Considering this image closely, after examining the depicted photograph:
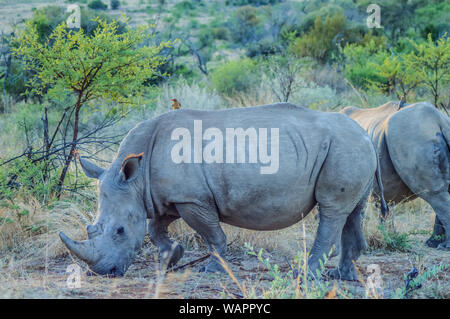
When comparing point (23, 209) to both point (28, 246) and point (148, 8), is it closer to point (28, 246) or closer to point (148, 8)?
point (28, 246)

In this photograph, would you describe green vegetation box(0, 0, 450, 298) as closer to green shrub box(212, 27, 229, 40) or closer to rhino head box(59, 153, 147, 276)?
rhino head box(59, 153, 147, 276)

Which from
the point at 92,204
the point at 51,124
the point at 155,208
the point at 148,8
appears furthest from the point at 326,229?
the point at 148,8

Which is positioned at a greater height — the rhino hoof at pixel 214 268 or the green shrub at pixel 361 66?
the rhino hoof at pixel 214 268

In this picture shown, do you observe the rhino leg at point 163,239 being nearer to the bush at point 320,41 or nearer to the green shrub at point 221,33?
the bush at point 320,41

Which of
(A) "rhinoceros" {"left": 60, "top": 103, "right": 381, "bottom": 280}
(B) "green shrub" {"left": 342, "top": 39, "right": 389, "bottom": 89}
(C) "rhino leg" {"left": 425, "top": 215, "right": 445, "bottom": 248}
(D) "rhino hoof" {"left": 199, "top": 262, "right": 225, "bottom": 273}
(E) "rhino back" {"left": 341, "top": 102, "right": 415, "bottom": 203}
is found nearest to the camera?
(A) "rhinoceros" {"left": 60, "top": 103, "right": 381, "bottom": 280}

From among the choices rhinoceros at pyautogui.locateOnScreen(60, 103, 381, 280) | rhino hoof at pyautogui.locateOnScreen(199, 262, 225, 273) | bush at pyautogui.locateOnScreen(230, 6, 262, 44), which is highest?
rhinoceros at pyautogui.locateOnScreen(60, 103, 381, 280)

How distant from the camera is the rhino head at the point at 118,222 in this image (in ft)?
15.9

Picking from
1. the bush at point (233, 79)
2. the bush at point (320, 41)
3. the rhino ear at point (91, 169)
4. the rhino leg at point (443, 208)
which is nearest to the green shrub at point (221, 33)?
the bush at point (320, 41)

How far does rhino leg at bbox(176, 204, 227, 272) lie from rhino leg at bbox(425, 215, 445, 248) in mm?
2925

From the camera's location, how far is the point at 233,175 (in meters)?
5.10

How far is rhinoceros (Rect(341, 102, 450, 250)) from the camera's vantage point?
6.73 metres

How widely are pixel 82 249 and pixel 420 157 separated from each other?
3959mm

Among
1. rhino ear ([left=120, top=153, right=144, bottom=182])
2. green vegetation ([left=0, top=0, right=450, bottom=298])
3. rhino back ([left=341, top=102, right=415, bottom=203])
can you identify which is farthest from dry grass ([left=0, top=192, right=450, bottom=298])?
rhino ear ([left=120, top=153, right=144, bottom=182])

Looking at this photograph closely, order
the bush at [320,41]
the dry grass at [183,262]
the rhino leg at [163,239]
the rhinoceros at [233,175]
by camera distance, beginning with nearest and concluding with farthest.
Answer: the dry grass at [183,262] < the rhinoceros at [233,175] < the rhino leg at [163,239] < the bush at [320,41]
